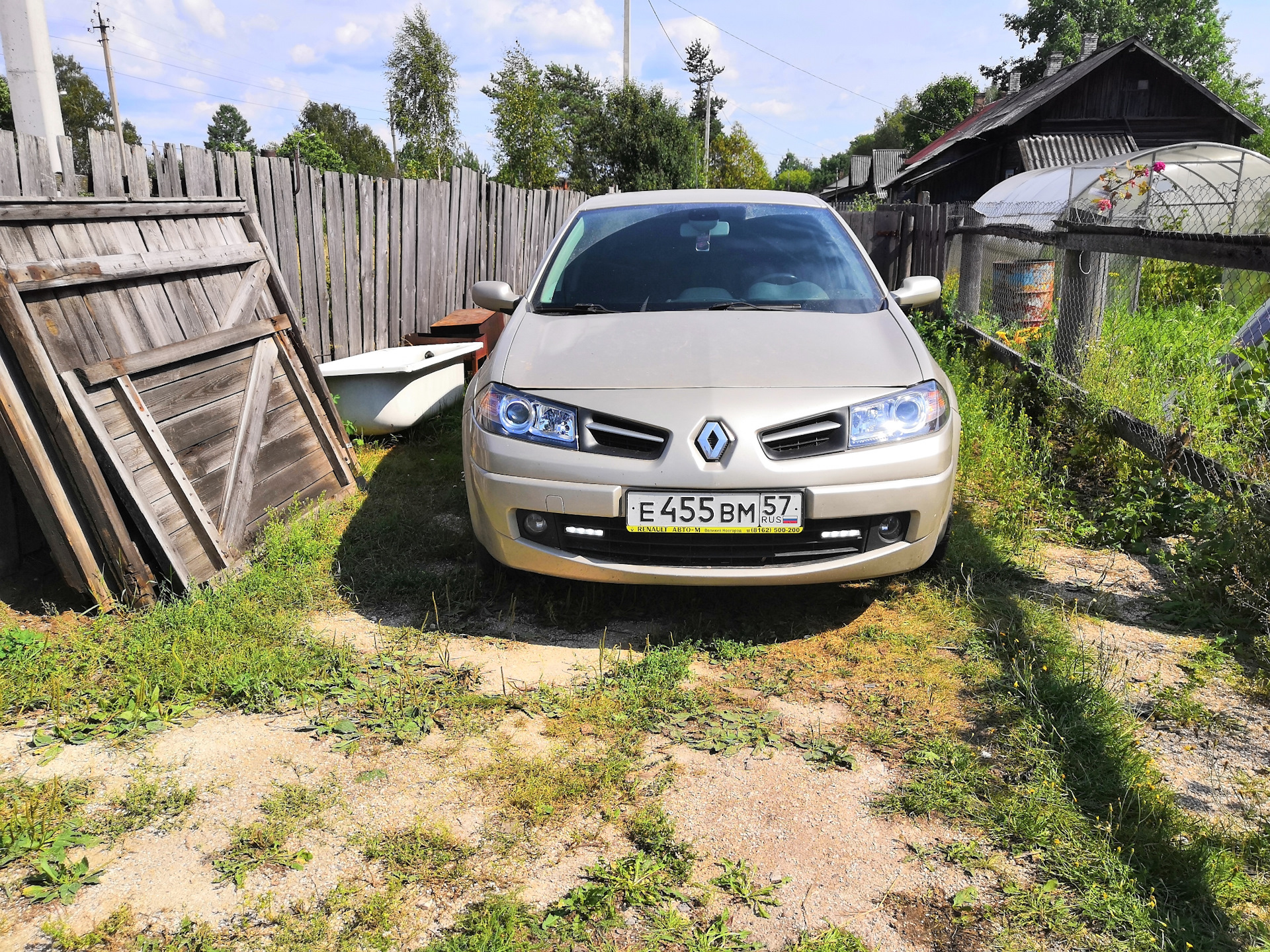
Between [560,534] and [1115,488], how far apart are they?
3.17 metres

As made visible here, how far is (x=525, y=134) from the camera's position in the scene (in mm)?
38062

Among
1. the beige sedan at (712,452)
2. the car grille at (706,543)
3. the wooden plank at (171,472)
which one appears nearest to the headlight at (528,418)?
the beige sedan at (712,452)

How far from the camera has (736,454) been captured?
314cm

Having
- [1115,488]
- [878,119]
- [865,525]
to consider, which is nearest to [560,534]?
[865,525]

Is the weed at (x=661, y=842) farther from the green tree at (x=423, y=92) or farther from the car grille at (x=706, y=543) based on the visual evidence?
the green tree at (x=423, y=92)

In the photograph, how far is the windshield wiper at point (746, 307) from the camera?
4016 mm

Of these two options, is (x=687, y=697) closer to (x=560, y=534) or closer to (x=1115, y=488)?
(x=560, y=534)

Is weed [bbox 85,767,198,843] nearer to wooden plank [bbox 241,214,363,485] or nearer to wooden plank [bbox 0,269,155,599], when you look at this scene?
wooden plank [bbox 0,269,155,599]

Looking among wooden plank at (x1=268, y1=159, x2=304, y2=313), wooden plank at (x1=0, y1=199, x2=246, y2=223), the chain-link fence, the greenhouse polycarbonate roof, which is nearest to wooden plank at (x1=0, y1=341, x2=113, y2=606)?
wooden plank at (x1=0, y1=199, x2=246, y2=223)

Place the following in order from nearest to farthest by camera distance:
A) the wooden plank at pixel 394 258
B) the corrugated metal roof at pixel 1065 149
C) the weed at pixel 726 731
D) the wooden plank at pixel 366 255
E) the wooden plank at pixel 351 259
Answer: the weed at pixel 726 731
the wooden plank at pixel 351 259
the wooden plank at pixel 366 255
the wooden plank at pixel 394 258
the corrugated metal roof at pixel 1065 149

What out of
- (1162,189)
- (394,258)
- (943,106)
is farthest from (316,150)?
(394,258)

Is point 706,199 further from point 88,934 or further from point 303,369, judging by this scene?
point 88,934

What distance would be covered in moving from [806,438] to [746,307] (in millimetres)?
1013

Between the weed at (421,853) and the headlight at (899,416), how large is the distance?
1890mm
